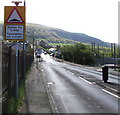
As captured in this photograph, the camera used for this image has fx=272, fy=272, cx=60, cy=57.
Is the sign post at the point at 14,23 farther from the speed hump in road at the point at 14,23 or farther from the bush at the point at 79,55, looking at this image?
the bush at the point at 79,55

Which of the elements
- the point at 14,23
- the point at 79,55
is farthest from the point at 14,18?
the point at 79,55

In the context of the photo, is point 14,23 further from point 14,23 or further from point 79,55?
point 79,55

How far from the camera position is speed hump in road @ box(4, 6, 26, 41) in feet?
33.2

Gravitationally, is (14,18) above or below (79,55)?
above

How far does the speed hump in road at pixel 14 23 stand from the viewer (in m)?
10.1

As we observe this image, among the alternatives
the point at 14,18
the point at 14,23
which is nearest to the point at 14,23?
the point at 14,23

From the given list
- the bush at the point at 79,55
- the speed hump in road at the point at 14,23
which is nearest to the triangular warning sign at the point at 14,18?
the speed hump in road at the point at 14,23

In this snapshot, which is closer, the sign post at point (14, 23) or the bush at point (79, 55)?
the sign post at point (14, 23)

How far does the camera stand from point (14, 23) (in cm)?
1021

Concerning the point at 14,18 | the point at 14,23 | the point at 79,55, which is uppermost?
the point at 14,18

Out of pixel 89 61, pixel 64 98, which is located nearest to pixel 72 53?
pixel 89 61

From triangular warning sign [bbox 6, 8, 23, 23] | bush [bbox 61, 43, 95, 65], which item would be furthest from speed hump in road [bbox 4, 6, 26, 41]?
bush [bbox 61, 43, 95, 65]

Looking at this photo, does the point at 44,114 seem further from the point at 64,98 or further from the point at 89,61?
the point at 89,61

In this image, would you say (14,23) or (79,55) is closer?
(14,23)
